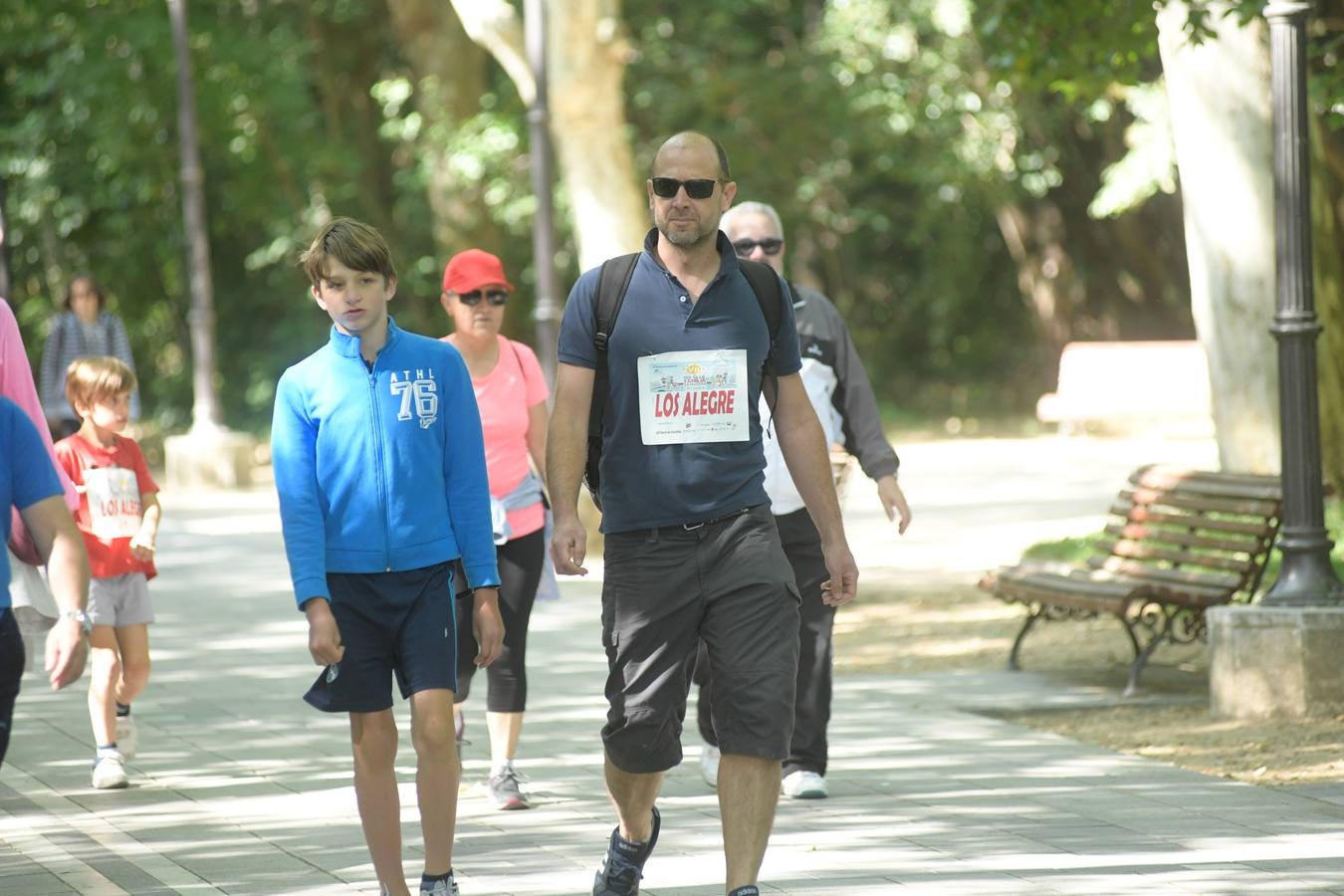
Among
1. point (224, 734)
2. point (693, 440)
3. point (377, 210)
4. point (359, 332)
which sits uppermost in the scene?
point (377, 210)

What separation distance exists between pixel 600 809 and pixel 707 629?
174cm

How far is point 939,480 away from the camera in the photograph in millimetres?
20906

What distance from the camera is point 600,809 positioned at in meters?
6.72

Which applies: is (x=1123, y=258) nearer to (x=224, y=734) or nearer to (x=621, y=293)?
(x=224, y=734)

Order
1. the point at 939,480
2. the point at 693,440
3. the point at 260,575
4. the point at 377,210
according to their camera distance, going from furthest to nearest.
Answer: the point at 377,210
the point at 939,480
the point at 260,575
the point at 693,440

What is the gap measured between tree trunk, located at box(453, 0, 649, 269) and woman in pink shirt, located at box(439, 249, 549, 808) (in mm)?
8279

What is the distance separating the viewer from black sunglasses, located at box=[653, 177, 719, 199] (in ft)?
16.7

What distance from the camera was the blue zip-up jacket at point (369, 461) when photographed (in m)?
4.98

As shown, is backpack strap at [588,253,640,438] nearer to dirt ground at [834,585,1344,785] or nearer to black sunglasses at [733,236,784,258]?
black sunglasses at [733,236,784,258]

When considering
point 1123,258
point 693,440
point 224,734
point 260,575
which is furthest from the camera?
point 1123,258

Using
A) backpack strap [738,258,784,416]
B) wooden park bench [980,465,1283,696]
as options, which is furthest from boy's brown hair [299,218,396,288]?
wooden park bench [980,465,1283,696]

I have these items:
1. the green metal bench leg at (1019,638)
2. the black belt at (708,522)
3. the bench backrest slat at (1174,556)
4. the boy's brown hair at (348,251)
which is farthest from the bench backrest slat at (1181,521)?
the boy's brown hair at (348,251)

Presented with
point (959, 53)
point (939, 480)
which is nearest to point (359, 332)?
point (939, 480)

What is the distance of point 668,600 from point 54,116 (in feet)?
81.5
